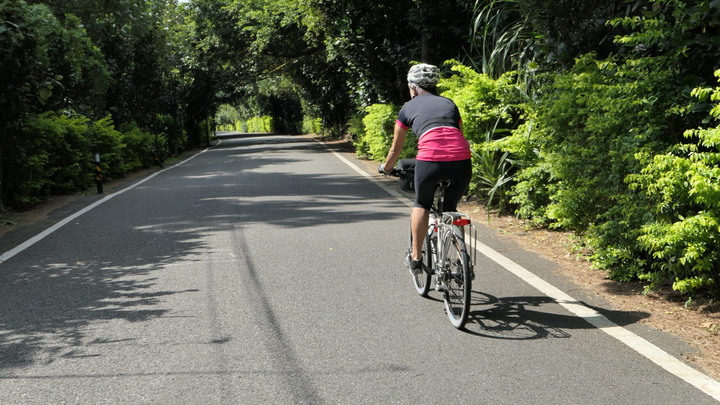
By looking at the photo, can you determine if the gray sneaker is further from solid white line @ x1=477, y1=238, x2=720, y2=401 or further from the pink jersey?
solid white line @ x1=477, y1=238, x2=720, y2=401

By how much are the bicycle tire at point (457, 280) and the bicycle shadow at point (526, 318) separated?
0.14 meters

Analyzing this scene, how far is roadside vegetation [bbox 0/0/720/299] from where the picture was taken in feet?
17.9

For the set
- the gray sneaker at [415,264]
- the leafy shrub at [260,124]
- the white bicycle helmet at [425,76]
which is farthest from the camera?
the leafy shrub at [260,124]

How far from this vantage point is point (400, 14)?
58.5 ft

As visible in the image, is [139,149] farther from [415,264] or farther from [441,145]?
[441,145]

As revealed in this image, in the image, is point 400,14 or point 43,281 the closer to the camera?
point 43,281

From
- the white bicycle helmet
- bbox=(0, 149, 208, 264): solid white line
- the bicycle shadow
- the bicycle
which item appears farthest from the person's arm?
bbox=(0, 149, 208, 264): solid white line

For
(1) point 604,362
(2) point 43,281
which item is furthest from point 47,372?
(1) point 604,362

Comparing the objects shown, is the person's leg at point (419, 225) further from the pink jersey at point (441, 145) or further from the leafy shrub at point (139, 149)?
the leafy shrub at point (139, 149)

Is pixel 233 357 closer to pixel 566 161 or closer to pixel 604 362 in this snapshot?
pixel 604 362

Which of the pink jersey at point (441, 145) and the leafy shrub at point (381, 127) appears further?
the leafy shrub at point (381, 127)

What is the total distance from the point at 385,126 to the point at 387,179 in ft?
8.64

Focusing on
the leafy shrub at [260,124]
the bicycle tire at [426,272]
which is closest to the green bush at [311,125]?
the leafy shrub at [260,124]

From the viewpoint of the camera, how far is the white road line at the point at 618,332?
12.8 feet
